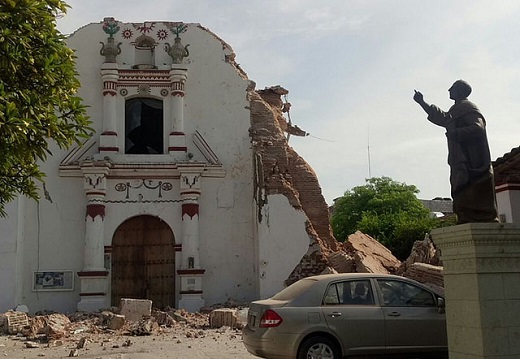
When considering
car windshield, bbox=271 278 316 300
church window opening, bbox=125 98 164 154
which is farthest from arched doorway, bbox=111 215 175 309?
car windshield, bbox=271 278 316 300

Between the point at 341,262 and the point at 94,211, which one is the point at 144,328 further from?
the point at 341,262

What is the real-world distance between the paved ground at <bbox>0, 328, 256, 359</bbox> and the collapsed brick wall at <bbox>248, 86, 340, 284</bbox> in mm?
5039

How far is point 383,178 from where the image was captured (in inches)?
1721

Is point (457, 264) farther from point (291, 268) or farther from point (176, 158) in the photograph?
point (176, 158)

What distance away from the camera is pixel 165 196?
18.7 metres

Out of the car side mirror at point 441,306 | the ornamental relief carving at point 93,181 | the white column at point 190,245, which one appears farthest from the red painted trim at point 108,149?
the car side mirror at point 441,306

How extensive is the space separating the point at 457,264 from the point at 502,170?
773cm

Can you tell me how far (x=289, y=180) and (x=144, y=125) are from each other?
4.93 metres

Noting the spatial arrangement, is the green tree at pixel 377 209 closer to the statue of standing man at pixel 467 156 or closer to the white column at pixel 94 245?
the white column at pixel 94 245

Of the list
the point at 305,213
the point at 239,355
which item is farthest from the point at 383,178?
the point at 239,355

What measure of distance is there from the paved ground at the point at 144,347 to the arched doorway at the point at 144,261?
4.33 metres

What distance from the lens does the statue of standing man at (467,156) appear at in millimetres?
6566

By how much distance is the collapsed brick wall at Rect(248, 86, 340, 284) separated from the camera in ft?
60.2

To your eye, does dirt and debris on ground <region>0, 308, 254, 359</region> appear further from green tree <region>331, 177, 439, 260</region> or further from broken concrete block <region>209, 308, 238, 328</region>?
green tree <region>331, 177, 439, 260</region>
